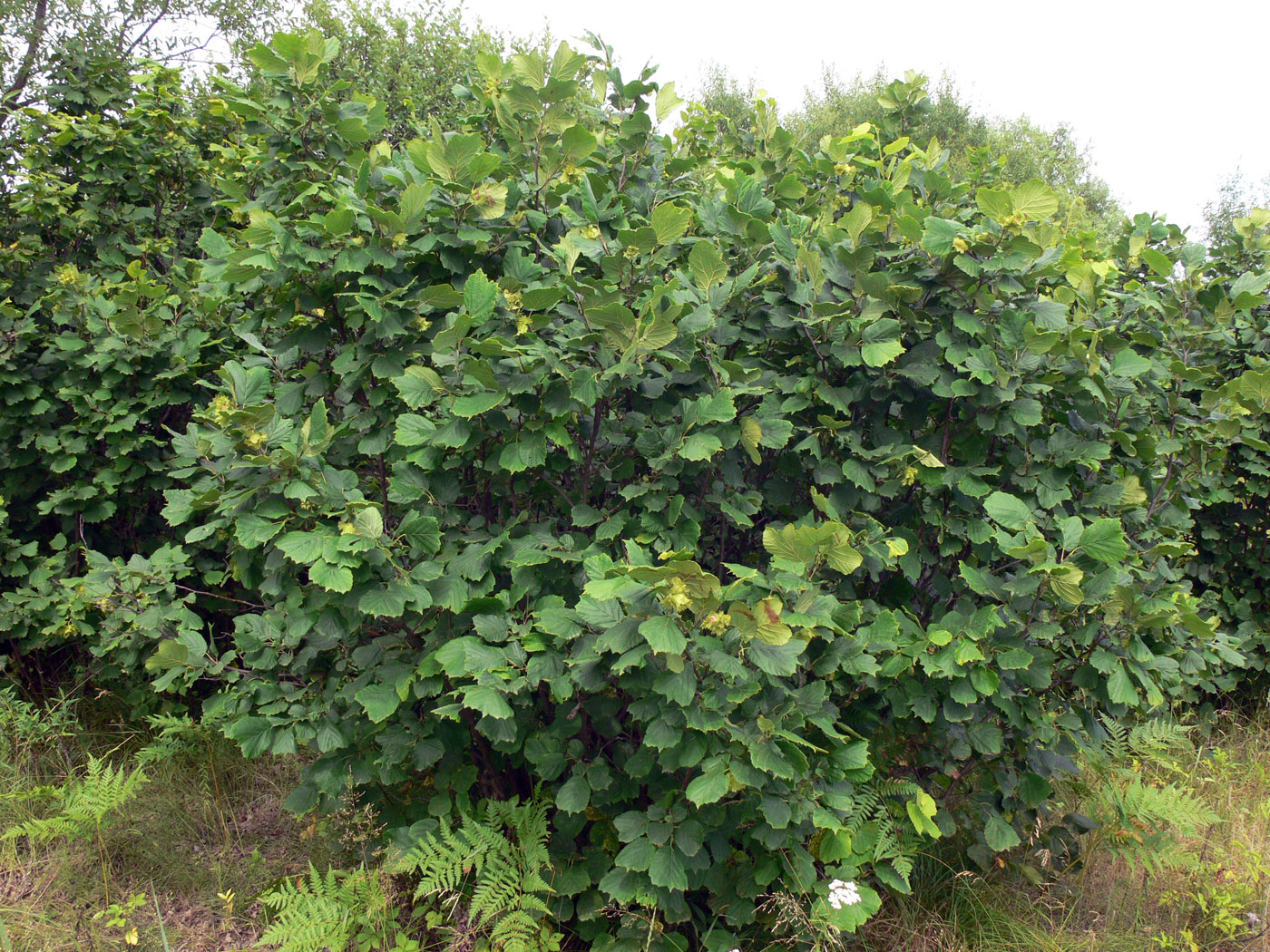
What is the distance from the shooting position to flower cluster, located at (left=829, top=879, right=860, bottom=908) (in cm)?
212

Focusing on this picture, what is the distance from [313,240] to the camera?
2383mm

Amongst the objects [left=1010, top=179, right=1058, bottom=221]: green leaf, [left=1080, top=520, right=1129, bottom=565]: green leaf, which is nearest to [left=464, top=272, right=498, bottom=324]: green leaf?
[left=1010, top=179, right=1058, bottom=221]: green leaf

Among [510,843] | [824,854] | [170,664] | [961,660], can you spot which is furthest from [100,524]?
[961,660]

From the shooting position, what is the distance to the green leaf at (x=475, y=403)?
80.9 inches

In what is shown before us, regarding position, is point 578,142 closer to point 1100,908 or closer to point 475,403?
point 475,403

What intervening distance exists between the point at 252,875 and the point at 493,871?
1549 millimetres

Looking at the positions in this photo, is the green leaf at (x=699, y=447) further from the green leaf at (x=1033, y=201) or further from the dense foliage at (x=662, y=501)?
the green leaf at (x=1033, y=201)

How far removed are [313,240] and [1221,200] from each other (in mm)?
19806

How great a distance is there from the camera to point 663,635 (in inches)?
69.4

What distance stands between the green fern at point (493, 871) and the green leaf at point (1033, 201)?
7.34 feet

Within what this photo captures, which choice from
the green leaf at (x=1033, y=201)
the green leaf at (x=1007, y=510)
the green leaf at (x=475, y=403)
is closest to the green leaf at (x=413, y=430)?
the green leaf at (x=475, y=403)

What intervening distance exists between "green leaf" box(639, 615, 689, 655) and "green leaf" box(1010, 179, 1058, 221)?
154cm

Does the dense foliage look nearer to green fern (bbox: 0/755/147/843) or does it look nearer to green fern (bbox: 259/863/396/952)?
green fern (bbox: 259/863/396/952)

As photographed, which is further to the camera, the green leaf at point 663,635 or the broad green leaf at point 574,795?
the broad green leaf at point 574,795
